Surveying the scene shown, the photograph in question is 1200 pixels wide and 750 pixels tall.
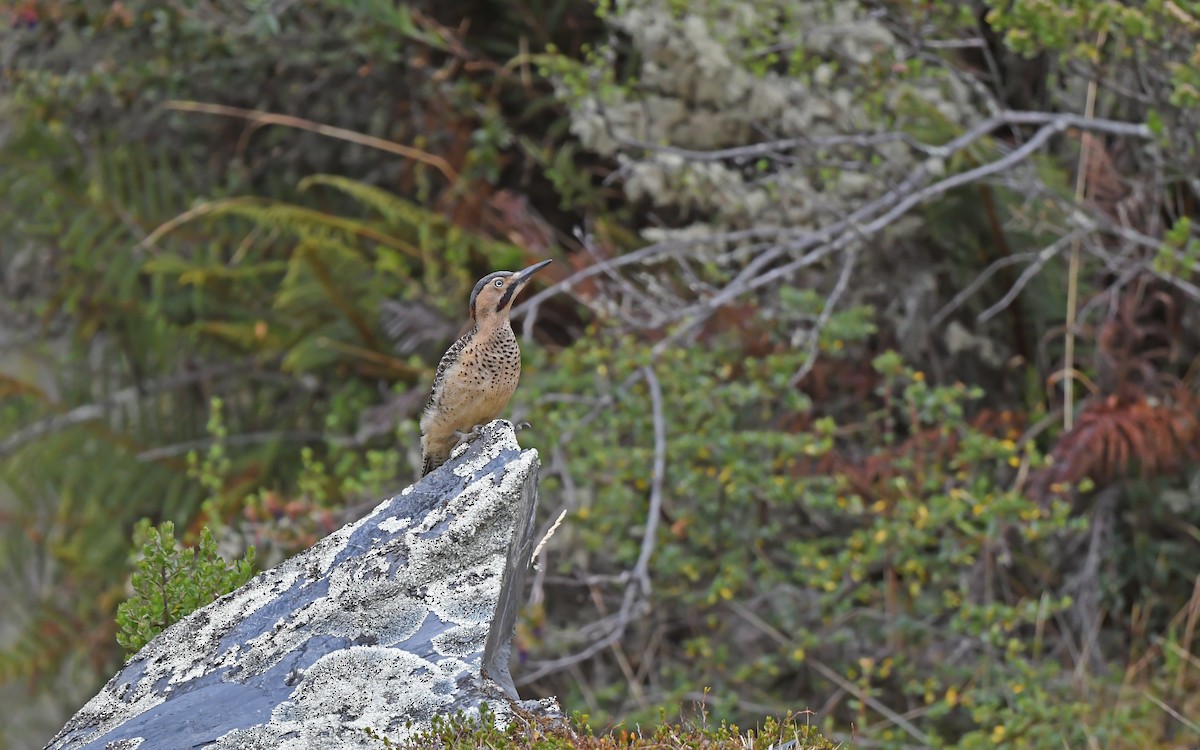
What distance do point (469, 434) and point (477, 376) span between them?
16cm

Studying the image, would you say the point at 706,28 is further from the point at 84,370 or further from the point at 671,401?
the point at 84,370

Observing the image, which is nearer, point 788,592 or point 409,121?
point 788,592

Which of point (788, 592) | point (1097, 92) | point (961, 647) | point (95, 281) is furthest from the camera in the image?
point (95, 281)

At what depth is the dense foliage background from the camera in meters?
6.14

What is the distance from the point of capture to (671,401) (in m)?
6.44

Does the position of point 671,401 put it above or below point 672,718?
above

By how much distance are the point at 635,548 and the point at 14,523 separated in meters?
4.67

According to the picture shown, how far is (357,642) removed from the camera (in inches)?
138

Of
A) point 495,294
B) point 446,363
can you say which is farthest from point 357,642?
point 495,294

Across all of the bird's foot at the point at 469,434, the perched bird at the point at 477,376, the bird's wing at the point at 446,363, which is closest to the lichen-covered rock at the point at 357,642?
the bird's foot at the point at 469,434

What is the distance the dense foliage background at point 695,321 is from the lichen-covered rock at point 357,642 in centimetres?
209

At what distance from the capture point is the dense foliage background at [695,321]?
6141 millimetres

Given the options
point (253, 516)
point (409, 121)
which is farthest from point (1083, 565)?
point (409, 121)

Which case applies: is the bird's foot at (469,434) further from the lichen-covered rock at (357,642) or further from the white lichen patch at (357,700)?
the white lichen patch at (357,700)
